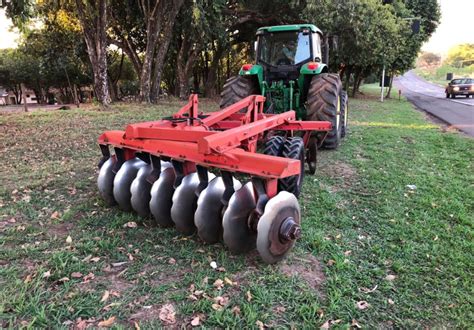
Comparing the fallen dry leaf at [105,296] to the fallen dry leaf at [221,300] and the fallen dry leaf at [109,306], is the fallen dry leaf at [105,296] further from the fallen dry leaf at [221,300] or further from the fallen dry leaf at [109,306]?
the fallen dry leaf at [221,300]

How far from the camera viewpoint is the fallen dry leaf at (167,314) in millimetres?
2361

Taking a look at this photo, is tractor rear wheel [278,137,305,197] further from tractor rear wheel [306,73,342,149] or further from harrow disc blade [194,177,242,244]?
tractor rear wheel [306,73,342,149]

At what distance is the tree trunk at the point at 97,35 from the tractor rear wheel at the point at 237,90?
23.1ft

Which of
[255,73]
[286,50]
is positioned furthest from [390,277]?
[286,50]

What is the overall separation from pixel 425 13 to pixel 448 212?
2559cm

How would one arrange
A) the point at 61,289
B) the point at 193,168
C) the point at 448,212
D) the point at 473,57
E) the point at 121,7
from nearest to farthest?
the point at 61,289, the point at 193,168, the point at 448,212, the point at 121,7, the point at 473,57

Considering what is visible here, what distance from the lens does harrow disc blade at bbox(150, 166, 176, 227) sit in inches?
137

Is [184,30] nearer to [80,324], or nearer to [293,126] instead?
[293,126]

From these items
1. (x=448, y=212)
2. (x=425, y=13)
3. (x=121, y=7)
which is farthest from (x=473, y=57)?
(x=448, y=212)

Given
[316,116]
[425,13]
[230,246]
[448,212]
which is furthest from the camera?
[425,13]

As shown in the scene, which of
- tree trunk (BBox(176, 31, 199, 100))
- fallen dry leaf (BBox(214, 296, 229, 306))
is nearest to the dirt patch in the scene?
fallen dry leaf (BBox(214, 296, 229, 306))

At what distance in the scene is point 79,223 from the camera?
146 inches

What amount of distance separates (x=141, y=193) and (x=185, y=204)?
0.61m

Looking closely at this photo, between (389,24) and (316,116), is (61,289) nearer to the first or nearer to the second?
(316,116)
